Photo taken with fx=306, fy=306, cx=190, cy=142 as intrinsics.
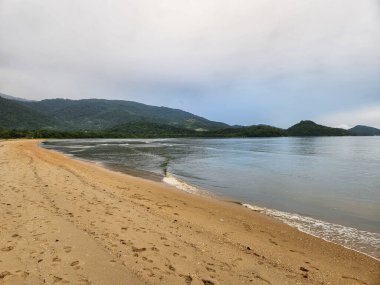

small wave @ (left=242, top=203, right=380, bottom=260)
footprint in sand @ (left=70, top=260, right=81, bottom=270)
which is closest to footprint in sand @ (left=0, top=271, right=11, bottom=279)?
footprint in sand @ (left=70, top=260, right=81, bottom=270)

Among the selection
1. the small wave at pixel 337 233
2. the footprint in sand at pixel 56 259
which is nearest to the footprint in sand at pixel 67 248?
the footprint in sand at pixel 56 259

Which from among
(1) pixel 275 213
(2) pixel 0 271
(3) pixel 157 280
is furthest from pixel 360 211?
(2) pixel 0 271

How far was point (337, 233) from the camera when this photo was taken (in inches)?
427

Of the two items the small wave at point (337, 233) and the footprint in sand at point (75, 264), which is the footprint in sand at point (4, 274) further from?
the small wave at point (337, 233)

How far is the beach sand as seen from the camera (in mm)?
6008

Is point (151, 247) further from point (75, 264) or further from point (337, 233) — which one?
point (337, 233)

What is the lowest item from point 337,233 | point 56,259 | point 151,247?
point 337,233

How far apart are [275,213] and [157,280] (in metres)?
8.99

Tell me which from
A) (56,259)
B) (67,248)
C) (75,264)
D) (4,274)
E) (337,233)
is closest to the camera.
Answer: (4,274)

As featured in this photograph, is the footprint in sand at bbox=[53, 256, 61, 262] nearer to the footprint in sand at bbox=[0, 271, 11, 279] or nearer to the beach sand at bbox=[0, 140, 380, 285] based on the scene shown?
the beach sand at bbox=[0, 140, 380, 285]

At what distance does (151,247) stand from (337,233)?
7102mm

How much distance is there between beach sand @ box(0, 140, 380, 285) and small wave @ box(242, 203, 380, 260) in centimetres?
60

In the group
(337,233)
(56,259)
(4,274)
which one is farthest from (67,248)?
(337,233)

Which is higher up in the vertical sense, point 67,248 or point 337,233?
point 67,248
